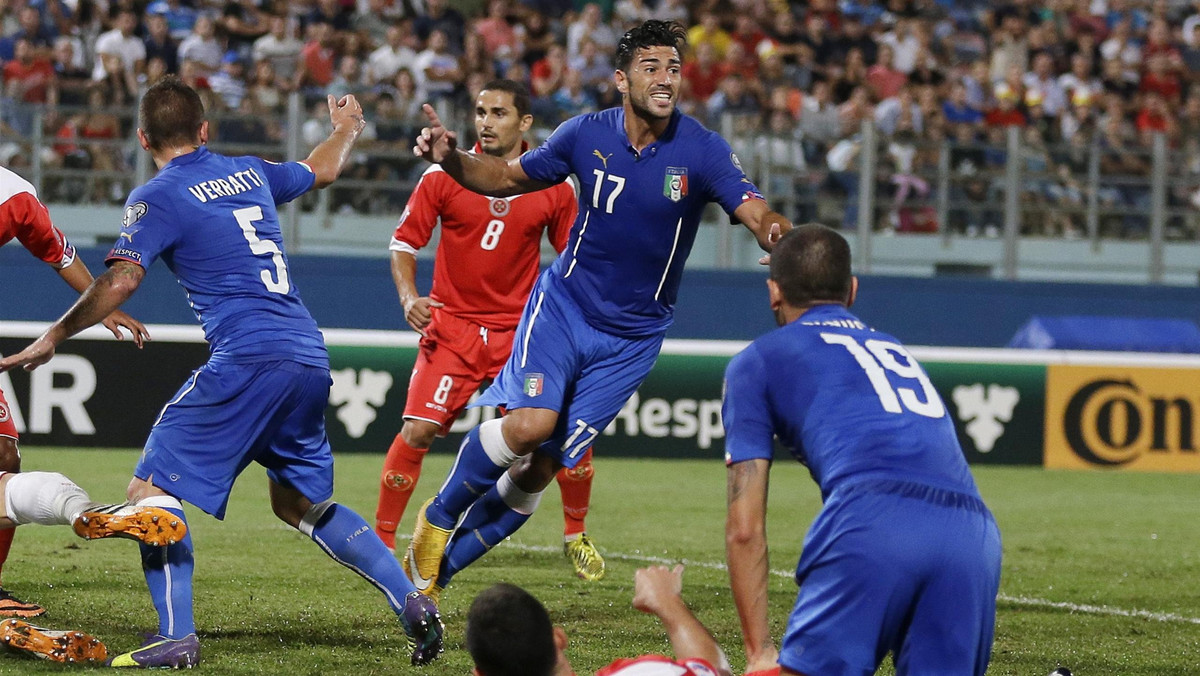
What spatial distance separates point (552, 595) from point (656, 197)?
194 centimetres

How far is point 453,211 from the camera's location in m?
7.90

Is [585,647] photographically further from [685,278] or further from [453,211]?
[685,278]

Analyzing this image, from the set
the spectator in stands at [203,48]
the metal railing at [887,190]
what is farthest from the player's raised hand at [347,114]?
the spectator in stands at [203,48]

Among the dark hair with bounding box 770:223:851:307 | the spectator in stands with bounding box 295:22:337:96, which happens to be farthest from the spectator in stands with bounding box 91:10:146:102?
the dark hair with bounding box 770:223:851:307

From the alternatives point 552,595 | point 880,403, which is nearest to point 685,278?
point 552,595

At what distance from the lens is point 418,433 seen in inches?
295

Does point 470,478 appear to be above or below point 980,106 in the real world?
below

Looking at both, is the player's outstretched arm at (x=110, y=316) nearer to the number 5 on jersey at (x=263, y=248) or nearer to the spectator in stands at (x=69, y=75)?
the number 5 on jersey at (x=263, y=248)

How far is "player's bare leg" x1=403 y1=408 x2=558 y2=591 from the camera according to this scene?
597cm

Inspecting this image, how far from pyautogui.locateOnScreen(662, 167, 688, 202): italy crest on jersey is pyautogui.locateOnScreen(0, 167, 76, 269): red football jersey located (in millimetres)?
2355

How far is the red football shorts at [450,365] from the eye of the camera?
7.55 metres

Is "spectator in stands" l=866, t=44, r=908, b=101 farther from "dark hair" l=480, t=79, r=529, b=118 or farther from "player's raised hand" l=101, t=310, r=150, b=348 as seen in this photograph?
"player's raised hand" l=101, t=310, r=150, b=348

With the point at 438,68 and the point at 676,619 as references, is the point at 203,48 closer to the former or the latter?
the point at 438,68

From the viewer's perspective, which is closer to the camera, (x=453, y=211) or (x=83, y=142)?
(x=453, y=211)
